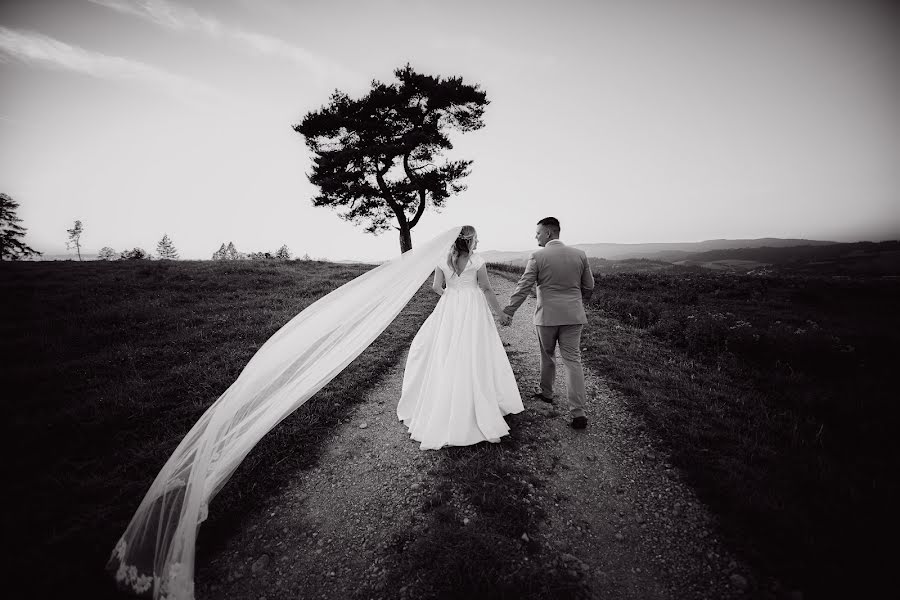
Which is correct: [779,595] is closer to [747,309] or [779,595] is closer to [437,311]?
[437,311]

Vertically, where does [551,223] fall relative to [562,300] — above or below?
above

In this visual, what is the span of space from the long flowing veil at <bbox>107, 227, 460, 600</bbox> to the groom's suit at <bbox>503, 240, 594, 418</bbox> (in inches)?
59.8

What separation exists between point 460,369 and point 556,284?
2.03 metres

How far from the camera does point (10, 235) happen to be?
42.2 meters

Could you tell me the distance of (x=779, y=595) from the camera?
258cm

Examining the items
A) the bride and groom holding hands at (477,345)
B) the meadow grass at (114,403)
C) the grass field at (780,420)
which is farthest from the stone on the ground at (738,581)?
the meadow grass at (114,403)

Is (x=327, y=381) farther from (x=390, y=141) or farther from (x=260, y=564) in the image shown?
(x=390, y=141)

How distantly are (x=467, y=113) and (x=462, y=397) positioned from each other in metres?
22.8

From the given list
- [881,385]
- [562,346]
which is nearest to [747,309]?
[881,385]

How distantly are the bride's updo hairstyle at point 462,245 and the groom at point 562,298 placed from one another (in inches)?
39.4

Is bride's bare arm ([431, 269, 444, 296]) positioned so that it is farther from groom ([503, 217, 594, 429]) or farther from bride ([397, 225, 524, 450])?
groom ([503, 217, 594, 429])

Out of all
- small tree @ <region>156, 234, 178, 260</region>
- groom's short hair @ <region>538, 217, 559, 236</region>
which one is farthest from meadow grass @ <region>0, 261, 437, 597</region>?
small tree @ <region>156, 234, 178, 260</region>

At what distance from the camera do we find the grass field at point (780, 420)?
2.91 meters

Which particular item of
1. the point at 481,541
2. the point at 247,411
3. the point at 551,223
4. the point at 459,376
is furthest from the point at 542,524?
A: the point at 551,223
